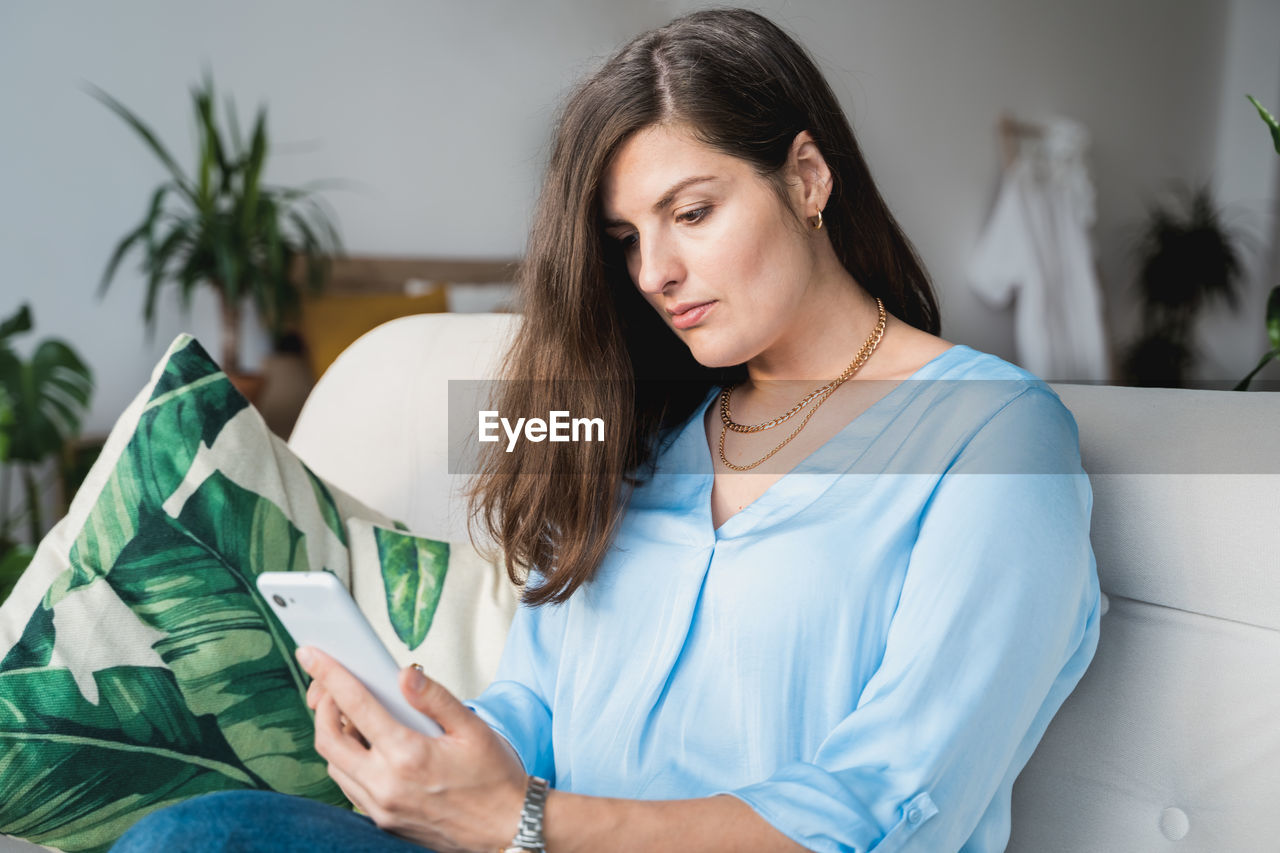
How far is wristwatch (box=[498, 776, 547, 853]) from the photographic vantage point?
74 cm

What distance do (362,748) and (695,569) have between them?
1.10ft

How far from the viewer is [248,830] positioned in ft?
2.22

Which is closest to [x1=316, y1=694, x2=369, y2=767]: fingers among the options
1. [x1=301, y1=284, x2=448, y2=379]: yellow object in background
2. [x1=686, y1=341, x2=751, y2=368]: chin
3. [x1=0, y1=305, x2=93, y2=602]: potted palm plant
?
[x1=686, y1=341, x2=751, y2=368]: chin

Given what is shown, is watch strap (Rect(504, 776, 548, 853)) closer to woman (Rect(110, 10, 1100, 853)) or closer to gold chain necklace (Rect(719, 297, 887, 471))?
woman (Rect(110, 10, 1100, 853))

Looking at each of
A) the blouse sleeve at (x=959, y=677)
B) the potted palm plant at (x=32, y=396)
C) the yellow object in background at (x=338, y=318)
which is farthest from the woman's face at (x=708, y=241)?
the yellow object in background at (x=338, y=318)

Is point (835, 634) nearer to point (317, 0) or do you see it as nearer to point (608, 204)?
point (608, 204)

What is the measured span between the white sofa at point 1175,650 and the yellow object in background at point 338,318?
2281 mm

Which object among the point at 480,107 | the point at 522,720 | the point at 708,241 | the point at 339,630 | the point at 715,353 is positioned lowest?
the point at 522,720

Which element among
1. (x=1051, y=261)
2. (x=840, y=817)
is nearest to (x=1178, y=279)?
(x=1051, y=261)

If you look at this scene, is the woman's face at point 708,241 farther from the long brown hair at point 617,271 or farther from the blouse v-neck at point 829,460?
the blouse v-neck at point 829,460

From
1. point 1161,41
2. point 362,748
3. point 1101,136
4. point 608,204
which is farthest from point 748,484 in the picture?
point 1161,41

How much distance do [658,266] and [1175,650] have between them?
1.83 ft

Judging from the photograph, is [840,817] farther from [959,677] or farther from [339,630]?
[339,630]

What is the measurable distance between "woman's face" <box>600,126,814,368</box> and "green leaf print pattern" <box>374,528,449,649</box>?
438 millimetres
